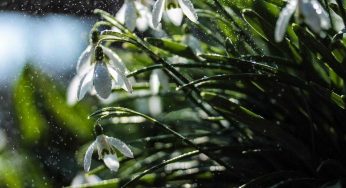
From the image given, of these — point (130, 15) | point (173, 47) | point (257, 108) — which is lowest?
point (257, 108)

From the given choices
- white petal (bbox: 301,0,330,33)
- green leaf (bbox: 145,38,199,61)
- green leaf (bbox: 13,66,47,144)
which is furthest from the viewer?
green leaf (bbox: 13,66,47,144)

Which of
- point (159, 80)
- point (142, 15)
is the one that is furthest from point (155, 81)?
point (142, 15)

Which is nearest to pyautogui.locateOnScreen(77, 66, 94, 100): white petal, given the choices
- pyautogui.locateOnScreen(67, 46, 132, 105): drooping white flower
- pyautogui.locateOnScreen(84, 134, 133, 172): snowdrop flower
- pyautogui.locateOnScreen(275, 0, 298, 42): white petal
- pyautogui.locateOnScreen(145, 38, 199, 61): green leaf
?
pyautogui.locateOnScreen(67, 46, 132, 105): drooping white flower

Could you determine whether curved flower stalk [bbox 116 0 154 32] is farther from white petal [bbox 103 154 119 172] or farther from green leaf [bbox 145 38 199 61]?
white petal [bbox 103 154 119 172]

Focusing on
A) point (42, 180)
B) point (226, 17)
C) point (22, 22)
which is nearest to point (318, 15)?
point (226, 17)

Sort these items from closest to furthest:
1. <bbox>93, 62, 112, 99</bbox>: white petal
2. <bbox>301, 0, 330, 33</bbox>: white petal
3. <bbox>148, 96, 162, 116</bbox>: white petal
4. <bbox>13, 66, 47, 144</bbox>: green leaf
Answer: <bbox>301, 0, 330, 33</bbox>: white petal < <bbox>93, 62, 112, 99</bbox>: white petal < <bbox>148, 96, 162, 116</bbox>: white petal < <bbox>13, 66, 47, 144</bbox>: green leaf

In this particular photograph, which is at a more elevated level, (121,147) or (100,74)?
→ (100,74)

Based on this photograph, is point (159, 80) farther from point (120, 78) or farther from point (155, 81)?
point (120, 78)

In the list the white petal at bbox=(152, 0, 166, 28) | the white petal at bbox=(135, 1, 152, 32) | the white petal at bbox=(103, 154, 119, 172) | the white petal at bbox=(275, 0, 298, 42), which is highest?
the white petal at bbox=(275, 0, 298, 42)
